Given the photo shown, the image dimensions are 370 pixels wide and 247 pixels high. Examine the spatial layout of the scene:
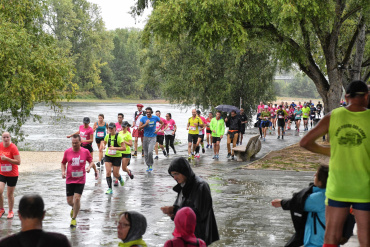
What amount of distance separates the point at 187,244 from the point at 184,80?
30.3m

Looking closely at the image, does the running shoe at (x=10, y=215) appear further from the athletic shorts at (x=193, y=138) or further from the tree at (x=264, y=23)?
the athletic shorts at (x=193, y=138)

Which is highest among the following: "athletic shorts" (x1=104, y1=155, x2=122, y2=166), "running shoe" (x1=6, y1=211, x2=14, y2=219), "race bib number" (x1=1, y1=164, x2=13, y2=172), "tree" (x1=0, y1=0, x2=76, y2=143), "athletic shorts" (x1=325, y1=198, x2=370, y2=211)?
"tree" (x1=0, y1=0, x2=76, y2=143)

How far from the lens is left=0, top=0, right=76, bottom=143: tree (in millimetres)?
20641

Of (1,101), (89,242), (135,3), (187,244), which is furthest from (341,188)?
(135,3)

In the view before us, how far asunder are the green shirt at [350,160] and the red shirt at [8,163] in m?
7.11

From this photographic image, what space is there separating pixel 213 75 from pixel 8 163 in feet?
81.9

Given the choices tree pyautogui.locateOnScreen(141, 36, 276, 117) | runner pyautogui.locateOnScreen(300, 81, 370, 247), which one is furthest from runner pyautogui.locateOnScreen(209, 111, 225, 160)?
runner pyautogui.locateOnScreen(300, 81, 370, 247)

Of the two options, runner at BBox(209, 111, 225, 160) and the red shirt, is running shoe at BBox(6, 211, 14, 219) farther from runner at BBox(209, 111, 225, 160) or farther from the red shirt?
runner at BBox(209, 111, 225, 160)

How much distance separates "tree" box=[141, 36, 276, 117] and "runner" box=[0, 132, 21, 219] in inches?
925

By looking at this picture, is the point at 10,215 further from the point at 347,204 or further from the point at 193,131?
the point at 193,131

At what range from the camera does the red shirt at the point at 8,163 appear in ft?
34.3

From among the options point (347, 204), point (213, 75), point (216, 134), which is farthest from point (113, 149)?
point (213, 75)

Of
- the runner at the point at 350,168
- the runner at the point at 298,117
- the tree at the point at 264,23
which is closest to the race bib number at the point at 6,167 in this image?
the runner at the point at 350,168

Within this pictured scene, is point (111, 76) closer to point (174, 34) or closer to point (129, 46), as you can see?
point (129, 46)
